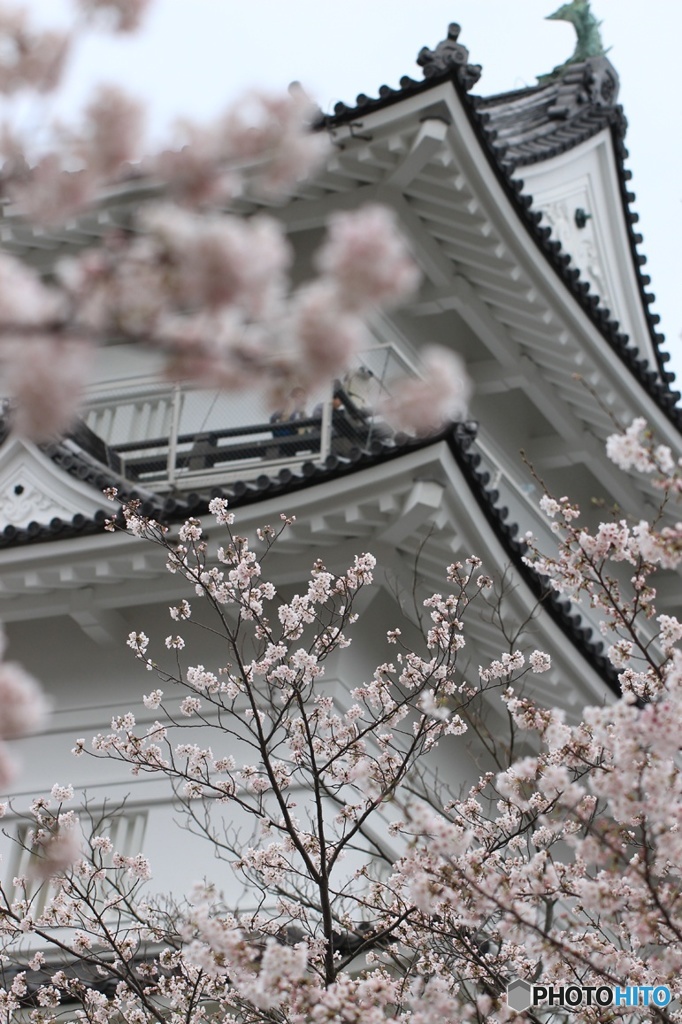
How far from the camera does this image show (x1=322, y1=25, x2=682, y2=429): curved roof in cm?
857

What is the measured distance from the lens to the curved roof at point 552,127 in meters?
8.57

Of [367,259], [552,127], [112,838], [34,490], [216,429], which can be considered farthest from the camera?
[552,127]

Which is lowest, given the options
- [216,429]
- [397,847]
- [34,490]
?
[397,847]

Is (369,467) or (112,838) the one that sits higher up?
(369,467)

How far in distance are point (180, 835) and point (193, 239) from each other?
5.84m

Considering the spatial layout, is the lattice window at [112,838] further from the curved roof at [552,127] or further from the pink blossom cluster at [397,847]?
the curved roof at [552,127]

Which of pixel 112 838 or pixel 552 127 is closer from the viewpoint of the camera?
pixel 112 838

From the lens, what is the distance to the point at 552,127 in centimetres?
1336

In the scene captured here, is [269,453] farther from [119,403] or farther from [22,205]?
[22,205]

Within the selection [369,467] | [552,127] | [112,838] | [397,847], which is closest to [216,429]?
[369,467]

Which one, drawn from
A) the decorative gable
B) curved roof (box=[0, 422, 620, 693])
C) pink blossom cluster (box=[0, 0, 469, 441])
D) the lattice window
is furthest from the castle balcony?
pink blossom cluster (box=[0, 0, 469, 441])

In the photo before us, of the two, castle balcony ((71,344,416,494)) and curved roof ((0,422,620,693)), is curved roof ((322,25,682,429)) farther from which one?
curved roof ((0,422,620,693))

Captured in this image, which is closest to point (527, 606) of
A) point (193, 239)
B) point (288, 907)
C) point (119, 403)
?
point (288, 907)

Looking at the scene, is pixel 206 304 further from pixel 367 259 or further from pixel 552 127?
pixel 552 127
